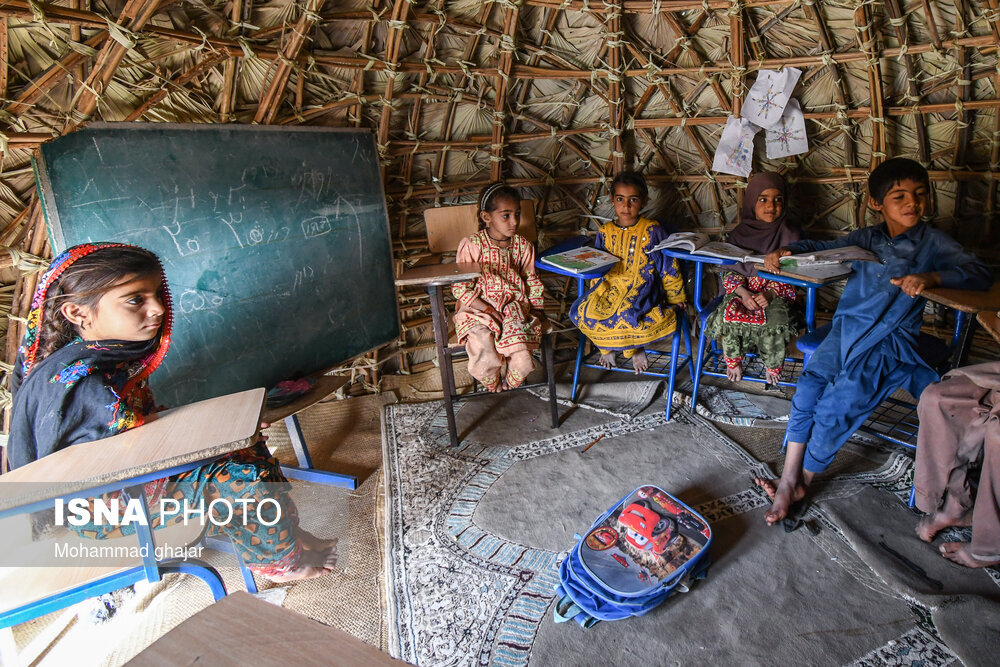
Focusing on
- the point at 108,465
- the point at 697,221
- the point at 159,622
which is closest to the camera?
the point at 108,465

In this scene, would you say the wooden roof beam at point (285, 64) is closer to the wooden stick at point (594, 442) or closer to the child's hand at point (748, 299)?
the wooden stick at point (594, 442)

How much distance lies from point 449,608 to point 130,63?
8.02 ft

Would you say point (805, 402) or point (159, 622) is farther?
point (805, 402)

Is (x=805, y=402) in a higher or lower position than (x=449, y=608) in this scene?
higher

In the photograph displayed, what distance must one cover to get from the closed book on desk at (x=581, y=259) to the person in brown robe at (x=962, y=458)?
1499 mm

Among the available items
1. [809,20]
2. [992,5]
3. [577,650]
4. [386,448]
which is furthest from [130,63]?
[992,5]

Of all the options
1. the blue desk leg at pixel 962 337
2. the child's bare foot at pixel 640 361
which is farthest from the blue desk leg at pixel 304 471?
the blue desk leg at pixel 962 337

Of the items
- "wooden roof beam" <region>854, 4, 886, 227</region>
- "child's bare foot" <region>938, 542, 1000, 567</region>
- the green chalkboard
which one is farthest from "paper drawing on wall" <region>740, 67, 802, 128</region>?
"child's bare foot" <region>938, 542, 1000, 567</region>

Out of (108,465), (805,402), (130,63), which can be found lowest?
(805,402)

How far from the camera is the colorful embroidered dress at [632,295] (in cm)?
331

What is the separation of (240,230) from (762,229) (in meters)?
2.73

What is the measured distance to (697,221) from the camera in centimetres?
415

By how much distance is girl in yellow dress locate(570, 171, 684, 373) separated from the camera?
3.31 metres

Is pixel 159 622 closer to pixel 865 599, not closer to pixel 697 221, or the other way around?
pixel 865 599
